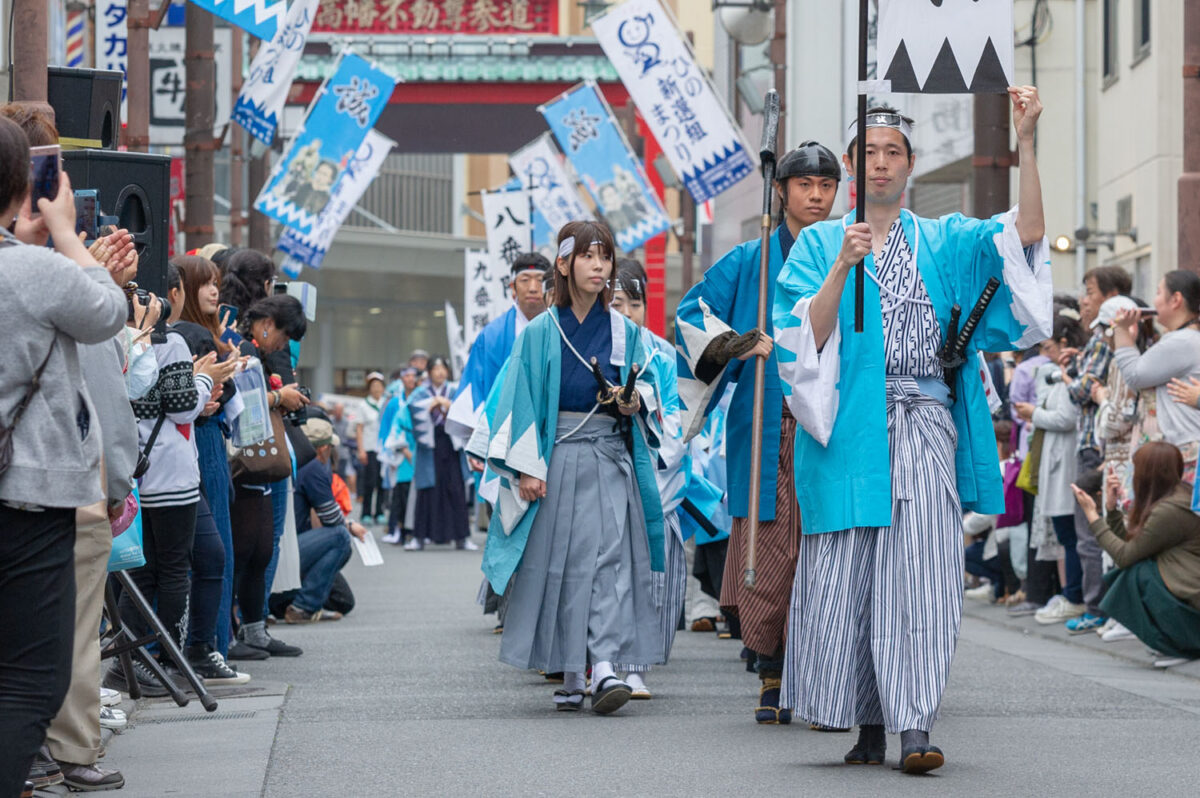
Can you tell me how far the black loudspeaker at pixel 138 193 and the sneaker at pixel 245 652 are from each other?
10.2 ft

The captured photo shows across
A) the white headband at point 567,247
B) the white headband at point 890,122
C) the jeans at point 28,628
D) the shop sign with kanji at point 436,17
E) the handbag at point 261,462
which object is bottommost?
the jeans at point 28,628

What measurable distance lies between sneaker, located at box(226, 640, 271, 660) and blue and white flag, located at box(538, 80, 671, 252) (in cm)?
1172

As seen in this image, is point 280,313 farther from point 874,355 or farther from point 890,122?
point 874,355

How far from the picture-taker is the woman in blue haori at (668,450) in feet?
28.5

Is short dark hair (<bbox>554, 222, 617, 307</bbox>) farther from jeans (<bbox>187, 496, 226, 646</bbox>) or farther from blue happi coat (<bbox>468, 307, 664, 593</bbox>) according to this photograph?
jeans (<bbox>187, 496, 226, 646</bbox>)

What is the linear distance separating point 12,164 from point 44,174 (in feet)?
0.74

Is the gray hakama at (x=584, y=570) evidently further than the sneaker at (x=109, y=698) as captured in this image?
Yes

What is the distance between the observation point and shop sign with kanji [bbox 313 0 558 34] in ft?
92.0

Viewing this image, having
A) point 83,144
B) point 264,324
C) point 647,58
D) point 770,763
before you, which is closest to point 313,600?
point 264,324

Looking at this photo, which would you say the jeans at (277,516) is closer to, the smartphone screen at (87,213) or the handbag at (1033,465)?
the smartphone screen at (87,213)

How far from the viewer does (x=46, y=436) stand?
13.2ft

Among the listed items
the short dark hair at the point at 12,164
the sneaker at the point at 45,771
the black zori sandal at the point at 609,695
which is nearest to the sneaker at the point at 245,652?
the black zori sandal at the point at 609,695

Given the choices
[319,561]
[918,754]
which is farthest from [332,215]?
[918,754]

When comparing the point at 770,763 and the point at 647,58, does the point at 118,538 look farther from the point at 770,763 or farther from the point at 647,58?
the point at 647,58
